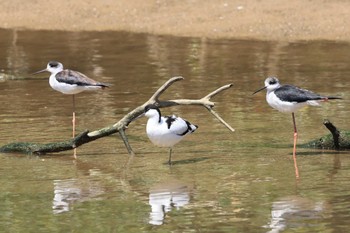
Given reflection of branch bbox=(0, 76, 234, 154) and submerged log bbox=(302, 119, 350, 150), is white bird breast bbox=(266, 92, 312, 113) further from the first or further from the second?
reflection of branch bbox=(0, 76, 234, 154)

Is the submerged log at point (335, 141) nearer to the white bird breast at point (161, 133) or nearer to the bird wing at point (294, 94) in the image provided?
the bird wing at point (294, 94)

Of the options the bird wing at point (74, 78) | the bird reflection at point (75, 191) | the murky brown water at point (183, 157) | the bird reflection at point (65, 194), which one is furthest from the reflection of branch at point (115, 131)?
the bird wing at point (74, 78)

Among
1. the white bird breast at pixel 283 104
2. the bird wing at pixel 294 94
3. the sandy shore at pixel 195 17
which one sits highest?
the sandy shore at pixel 195 17

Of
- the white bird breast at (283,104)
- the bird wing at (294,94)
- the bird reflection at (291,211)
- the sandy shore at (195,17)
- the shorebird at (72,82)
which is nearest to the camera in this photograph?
the bird reflection at (291,211)

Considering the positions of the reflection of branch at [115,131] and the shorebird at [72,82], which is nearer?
the reflection of branch at [115,131]

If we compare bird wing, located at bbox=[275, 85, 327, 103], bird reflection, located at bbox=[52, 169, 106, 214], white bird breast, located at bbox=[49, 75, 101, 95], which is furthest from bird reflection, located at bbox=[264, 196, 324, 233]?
white bird breast, located at bbox=[49, 75, 101, 95]

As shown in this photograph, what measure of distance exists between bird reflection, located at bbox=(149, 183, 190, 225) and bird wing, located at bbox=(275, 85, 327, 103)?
218cm

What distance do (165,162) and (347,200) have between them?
295cm

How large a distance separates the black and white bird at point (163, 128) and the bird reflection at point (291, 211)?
219 cm

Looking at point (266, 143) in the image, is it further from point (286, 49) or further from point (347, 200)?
point (286, 49)

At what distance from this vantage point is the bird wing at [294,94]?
12.6m

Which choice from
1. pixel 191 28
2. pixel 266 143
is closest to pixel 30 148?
pixel 266 143

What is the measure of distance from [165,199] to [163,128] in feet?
5.58

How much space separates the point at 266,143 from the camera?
44.1 feet
